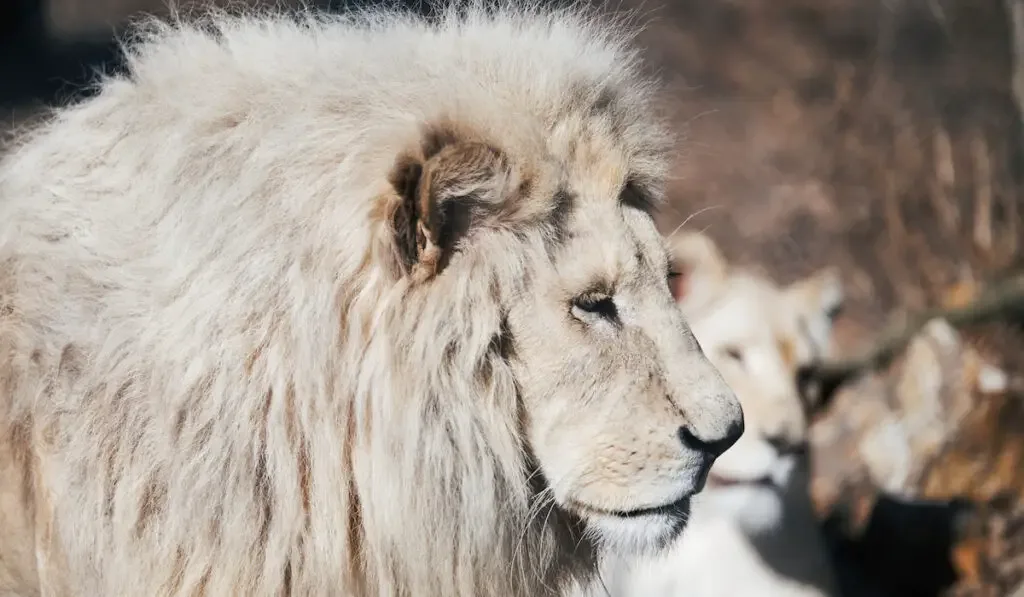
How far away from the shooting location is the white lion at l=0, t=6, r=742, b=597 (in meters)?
1.73

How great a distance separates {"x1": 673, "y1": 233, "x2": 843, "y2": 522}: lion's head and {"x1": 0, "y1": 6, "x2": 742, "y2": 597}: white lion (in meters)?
1.99

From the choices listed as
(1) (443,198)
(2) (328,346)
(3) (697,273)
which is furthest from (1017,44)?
(2) (328,346)

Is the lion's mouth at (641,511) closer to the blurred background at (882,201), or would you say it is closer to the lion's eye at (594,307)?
the lion's eye at (594,307)

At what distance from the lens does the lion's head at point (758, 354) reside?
150 inches

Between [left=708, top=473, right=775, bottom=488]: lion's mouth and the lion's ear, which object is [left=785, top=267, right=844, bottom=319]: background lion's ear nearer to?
[left=708, top=473, right=775, bottom=488]: lion's mouth

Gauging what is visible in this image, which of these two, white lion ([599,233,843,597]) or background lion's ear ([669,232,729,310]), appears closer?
white lion ([599,233,843,597])

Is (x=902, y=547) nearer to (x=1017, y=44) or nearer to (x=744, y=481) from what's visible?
(x=744, y=481)

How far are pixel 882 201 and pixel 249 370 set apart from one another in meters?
5.83

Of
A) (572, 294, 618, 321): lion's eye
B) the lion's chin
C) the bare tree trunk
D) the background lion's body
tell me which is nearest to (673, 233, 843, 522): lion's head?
the lion's chin

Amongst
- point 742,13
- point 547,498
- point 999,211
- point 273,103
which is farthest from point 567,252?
point 742,13

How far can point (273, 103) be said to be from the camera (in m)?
1.82

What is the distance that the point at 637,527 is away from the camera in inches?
74.0

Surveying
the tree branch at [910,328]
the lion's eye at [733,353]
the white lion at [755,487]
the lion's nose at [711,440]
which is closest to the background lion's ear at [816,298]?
the white lion at [755,487]

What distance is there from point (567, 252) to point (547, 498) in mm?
421
